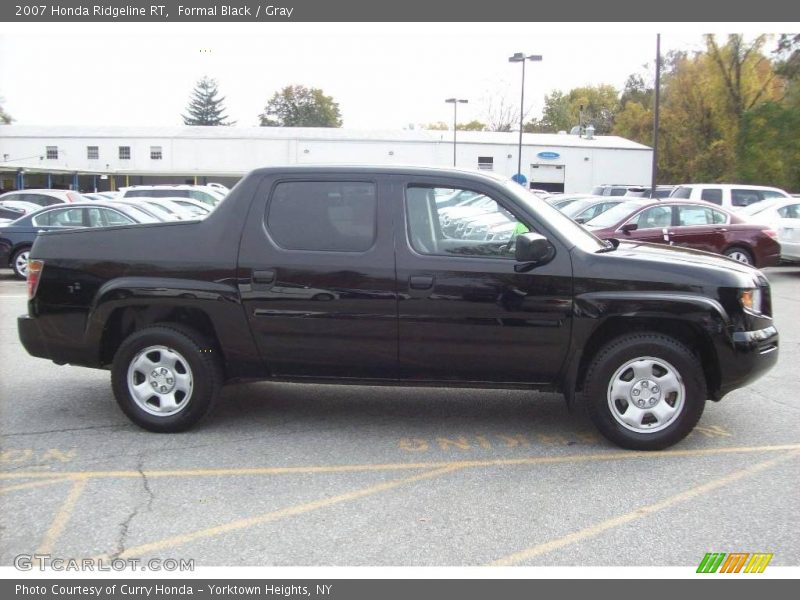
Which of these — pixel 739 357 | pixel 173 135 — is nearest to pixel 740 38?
pixel 173 135

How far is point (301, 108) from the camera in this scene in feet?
343

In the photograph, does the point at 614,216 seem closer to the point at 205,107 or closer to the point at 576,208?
the point at 576,208

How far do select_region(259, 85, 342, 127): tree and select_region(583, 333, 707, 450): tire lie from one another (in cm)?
10252

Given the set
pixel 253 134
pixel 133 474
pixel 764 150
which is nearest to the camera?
pixel 133 474

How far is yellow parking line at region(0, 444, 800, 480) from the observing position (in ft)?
14.9

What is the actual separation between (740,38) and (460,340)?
44794 mm

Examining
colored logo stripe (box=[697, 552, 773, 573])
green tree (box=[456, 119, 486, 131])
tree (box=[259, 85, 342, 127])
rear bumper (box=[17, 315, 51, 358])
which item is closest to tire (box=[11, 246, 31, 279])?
rear bumper (box=[17, 315, 51, 358])

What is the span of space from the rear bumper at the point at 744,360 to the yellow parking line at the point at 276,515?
1.87 meters

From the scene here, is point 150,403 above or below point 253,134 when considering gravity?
below

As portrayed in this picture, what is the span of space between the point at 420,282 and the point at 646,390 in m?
1.63

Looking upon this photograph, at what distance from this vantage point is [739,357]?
4.82 meters

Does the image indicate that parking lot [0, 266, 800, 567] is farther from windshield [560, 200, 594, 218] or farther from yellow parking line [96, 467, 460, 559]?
windshield [560, 200, 594, 218]

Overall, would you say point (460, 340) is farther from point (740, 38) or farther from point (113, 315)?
point (740, 38)

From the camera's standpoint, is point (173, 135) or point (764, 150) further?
point (173, 135)
